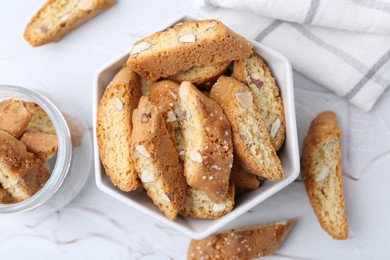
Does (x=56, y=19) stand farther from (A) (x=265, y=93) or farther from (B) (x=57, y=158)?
(A) (x=265, y=93)

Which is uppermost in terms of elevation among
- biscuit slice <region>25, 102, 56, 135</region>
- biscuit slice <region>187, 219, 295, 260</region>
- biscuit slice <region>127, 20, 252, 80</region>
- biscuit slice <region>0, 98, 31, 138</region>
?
biscuit slice <region>127, 20, 252, 80</region>

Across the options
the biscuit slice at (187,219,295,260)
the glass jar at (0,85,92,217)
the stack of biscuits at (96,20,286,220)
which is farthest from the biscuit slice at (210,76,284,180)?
the glass jar at (0,85,92,217)

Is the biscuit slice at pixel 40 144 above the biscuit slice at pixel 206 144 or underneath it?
underneath

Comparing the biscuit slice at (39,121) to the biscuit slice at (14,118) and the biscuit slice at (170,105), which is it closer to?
the biscuit slice at (14,118)

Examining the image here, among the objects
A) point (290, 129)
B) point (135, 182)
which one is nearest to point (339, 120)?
point (290, 129)

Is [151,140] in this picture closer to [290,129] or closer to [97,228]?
[290,129]

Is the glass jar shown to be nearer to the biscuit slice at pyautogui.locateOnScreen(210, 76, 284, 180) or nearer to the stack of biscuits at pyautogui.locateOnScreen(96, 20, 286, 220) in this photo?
the stack of biscuits at pyautogui.locateOnScreen(96, 20, 286, 220)

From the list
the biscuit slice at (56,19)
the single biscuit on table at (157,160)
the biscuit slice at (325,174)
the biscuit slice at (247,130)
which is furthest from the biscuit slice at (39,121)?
the biscuit slice at (325,174)
